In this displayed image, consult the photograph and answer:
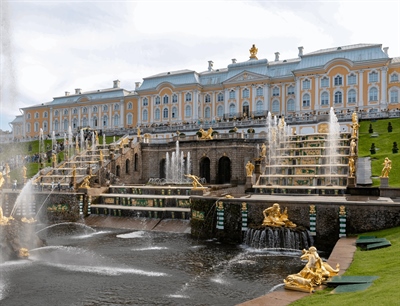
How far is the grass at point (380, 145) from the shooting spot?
2742cm

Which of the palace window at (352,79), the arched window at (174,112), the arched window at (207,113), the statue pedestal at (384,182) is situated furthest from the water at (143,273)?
the arched window at (174,112)

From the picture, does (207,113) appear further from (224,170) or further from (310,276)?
(310,276)

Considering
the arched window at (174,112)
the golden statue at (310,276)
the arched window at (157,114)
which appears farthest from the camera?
the arched window at (157,114)

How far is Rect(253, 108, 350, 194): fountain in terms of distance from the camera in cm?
2570

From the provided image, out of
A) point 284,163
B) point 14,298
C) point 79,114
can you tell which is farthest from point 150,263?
point 79,114

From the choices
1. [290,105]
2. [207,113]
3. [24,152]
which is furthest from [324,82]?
[24,152]

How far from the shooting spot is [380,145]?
38375mm

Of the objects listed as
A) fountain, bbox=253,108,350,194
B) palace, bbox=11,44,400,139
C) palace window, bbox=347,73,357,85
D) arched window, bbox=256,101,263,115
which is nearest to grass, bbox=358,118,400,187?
fountain, bbox=253,108,350,194

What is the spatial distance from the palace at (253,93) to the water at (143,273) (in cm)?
3520

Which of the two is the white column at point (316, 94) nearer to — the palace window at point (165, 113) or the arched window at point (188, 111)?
the arched window at point (188, 111)

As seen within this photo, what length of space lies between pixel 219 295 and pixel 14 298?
248 inches

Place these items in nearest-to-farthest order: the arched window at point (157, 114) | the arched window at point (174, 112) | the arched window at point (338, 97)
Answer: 1. the arched window at point (338, 97)
2. the arched window at point (174, 112)
3. the arched window at point (157, 114)

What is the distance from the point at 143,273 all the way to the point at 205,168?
83.8 ft

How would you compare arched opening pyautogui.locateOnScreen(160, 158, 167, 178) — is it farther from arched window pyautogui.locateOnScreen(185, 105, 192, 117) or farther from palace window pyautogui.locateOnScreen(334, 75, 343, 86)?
palace window pyautogui.locateOnScreen(334, 75, 343, 86)
